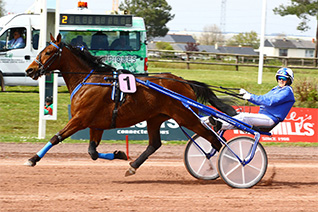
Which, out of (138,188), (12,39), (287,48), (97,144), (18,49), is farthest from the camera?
(287,48)

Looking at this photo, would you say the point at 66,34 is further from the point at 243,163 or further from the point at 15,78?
the point at 243,163

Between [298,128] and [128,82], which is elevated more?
[128,82]

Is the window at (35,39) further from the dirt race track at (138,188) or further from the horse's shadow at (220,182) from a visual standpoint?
the horse's shadow at (220,182)

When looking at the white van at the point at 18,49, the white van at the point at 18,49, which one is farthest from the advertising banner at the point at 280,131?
the white van at the point at 18,49

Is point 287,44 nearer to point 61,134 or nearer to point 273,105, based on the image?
point 273,105

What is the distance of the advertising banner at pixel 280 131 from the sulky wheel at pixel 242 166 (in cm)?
438

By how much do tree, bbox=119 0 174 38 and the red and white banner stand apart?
36545 millimetres

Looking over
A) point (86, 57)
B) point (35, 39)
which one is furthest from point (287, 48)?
point (86, 57)

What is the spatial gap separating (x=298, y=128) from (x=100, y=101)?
617 cm

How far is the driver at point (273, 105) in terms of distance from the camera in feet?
21.1

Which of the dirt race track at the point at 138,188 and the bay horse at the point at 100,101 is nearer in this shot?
the dirt race track at the point at 138,188

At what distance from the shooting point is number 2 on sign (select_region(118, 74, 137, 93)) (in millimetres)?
6636

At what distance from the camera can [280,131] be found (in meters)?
11.5

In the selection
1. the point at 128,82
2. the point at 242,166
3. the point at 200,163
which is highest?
the point at 128,82
